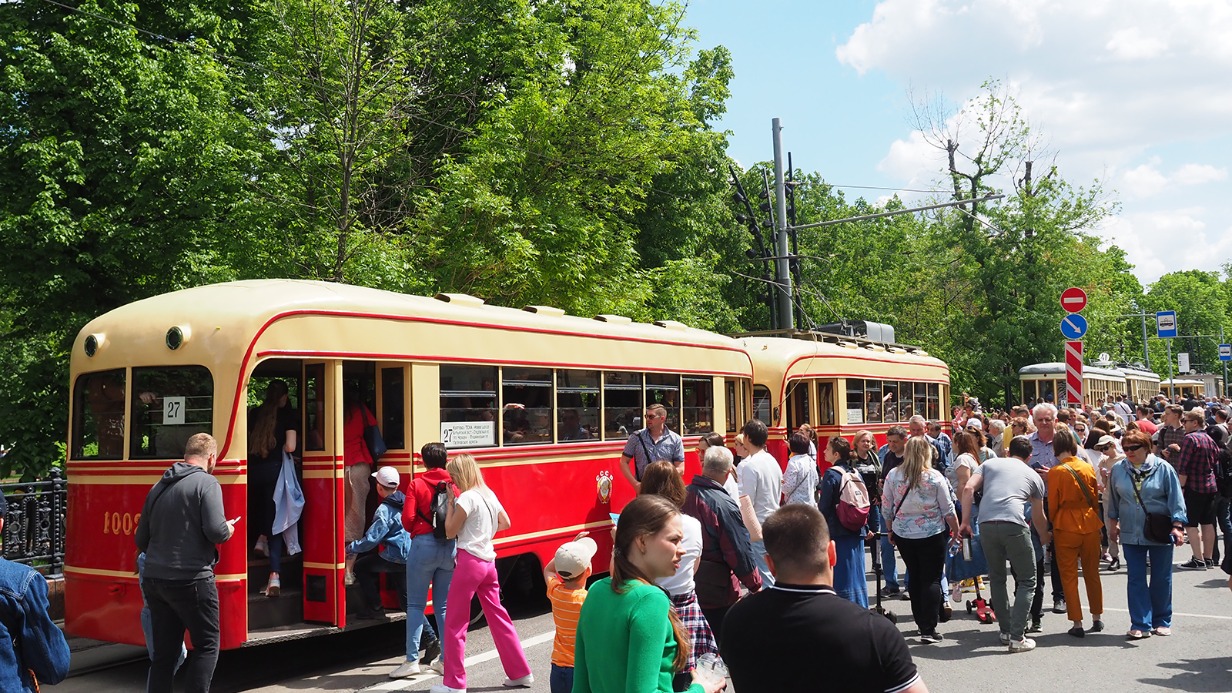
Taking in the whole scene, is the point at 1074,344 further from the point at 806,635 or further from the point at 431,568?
the point at 806,635

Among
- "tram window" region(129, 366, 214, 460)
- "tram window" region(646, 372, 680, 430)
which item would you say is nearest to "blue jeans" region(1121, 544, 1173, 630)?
"tram window" region(646, 372, 680, 430)

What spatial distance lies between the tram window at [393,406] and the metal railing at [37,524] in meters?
4.86

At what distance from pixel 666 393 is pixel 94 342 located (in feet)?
21.7

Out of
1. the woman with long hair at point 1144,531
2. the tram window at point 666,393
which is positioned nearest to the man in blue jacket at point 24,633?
the woman with long hair at point 1144,531

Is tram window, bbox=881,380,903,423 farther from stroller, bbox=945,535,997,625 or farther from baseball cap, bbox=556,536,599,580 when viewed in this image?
baseball cap, bbox=556,536,599,580

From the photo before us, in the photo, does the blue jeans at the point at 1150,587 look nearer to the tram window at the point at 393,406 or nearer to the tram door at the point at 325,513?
the tram window at the point at 393,406

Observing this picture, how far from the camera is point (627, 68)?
21297 mm

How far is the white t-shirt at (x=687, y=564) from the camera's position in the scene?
5.32 metres

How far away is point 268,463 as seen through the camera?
29.6 ft

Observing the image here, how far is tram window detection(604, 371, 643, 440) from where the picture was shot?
12.1 metres

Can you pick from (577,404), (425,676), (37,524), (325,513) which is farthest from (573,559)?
(37,524)

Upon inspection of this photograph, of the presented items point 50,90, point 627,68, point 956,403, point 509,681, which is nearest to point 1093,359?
point 956,403

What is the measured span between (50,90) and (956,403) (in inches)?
1378

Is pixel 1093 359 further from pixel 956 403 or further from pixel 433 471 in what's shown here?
pixel 433 471
